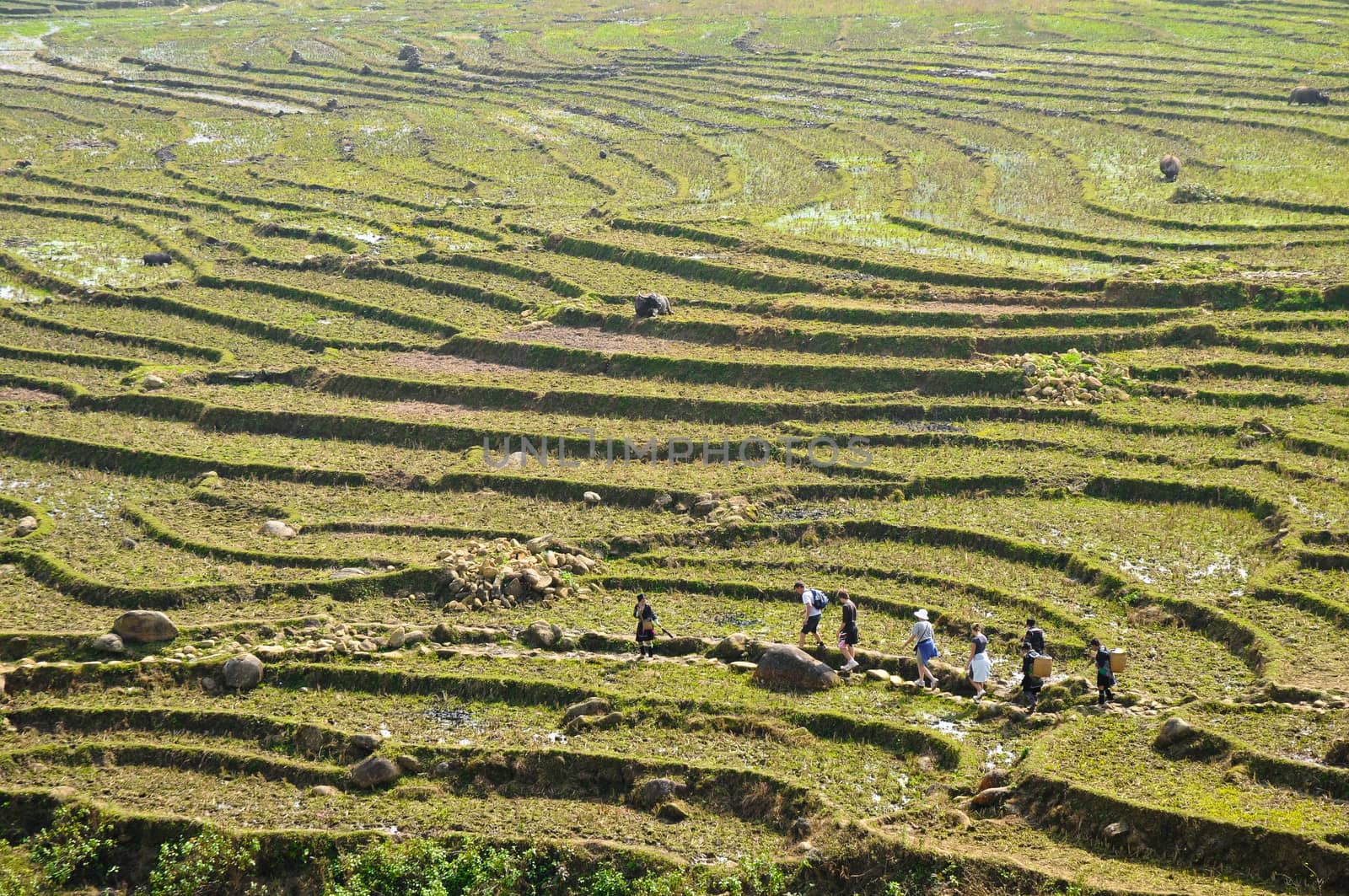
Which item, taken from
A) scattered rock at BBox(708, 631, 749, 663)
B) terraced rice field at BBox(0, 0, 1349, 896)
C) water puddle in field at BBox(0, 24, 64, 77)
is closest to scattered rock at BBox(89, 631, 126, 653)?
terraced rice field at BBox(0, 0, 1349, 896)

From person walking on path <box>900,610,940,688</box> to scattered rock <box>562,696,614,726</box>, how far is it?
439 cm

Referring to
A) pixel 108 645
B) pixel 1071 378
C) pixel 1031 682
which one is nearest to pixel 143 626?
pixel 108 645

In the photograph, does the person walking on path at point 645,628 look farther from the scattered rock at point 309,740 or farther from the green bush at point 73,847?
the green bush at point 73,847

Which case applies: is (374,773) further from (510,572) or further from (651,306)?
(651,306)

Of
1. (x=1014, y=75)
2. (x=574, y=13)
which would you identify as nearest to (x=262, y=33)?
(x=574, y=13)

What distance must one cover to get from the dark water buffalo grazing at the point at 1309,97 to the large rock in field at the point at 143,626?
53.3 metres

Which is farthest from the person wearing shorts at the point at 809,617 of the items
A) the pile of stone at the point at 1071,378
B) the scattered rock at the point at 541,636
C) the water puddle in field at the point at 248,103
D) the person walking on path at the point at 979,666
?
the water puddle in field at the point at 248,103

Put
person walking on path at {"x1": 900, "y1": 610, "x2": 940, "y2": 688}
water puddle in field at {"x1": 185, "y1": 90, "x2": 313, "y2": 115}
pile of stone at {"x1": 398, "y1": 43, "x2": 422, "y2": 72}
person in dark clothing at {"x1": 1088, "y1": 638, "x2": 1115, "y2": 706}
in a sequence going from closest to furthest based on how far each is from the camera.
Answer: person in dark clothing at {"x1": 1088, "y1": 638, "x2": 1115, "y2": 706} → person walking on path at {"x1": 900, "y1": 610, "x2": 940, "y2": 688} → water puddle in field at {"x1": 185, "y1": 90, "x2": 313, "y2": 115} → pile of stone at {"x1": 398, "y1": 43, "x2": 422, "y2": 72}

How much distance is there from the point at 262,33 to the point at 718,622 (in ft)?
275

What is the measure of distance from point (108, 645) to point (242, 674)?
7.77 ft

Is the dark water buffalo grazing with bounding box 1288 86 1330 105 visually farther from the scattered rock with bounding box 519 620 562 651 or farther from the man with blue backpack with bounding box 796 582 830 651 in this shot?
the scattered rock with bounding box 519 620 562 651

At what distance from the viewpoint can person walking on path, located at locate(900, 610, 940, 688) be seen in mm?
18500

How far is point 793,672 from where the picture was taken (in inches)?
740

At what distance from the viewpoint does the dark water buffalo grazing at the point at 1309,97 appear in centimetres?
5628
